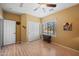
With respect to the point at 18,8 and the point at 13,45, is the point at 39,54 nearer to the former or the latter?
the point at 13,45

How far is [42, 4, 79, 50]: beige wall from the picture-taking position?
314 cm

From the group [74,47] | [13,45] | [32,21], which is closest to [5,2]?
[32,21]

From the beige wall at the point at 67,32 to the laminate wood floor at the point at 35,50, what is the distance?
23 centimetres

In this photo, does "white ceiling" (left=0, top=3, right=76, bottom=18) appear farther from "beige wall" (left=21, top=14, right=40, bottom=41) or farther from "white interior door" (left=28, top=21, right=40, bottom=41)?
"white interior door" (left=28, top=21, right=40, bottom=41)

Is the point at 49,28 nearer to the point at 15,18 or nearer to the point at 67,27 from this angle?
the point at 67,27

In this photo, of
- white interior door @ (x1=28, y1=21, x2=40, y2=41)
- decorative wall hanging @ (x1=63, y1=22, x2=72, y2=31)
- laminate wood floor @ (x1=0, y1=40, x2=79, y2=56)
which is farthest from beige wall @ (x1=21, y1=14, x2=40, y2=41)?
decorative wall hanging @ (x1=63, y1=22, x2=72, y2=31)

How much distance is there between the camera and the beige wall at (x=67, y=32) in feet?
10.3

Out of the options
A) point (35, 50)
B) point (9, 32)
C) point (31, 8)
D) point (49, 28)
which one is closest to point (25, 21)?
point (31, 8)

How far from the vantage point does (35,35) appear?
10.4 feet

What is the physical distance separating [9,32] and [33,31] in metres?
0.67

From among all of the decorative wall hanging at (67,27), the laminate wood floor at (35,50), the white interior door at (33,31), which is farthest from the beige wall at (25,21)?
the decorative wall hanging at (67,27)

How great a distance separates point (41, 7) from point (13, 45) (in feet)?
4.22

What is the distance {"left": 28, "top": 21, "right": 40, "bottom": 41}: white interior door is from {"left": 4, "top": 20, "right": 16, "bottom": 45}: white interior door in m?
0.45

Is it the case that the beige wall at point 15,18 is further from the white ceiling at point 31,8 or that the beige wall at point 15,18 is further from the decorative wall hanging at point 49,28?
the decorative wall hanging at point 49,28
